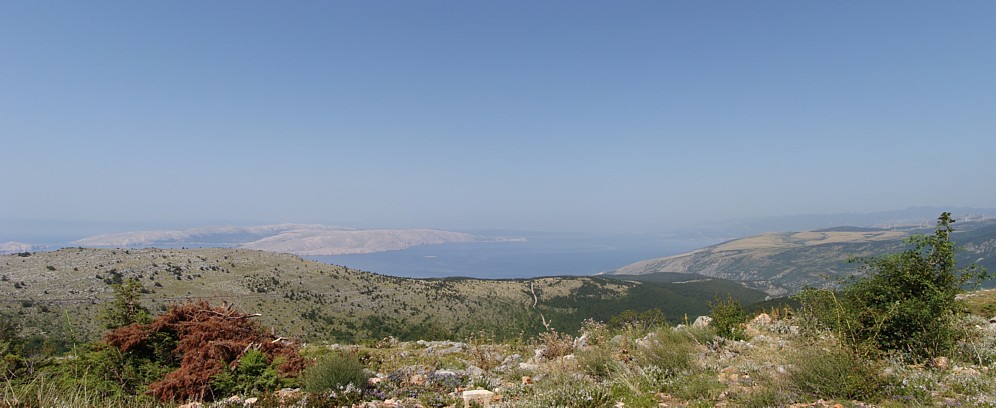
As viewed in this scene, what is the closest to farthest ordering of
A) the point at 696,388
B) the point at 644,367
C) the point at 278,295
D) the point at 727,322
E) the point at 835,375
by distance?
the point at 835,375 → the point at 696,388 → the point at 644,367 → the point at 727,322 → the point at 278,295

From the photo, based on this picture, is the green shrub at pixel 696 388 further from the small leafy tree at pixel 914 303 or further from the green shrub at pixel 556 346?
the green shrub at pixel 556 346

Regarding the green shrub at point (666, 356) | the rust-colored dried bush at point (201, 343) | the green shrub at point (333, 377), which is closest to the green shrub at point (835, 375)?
the green shrub at point (666, 356)

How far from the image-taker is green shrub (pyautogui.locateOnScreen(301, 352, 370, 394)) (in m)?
6.39

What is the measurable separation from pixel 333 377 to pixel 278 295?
194 feet

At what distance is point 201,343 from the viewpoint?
293 inches

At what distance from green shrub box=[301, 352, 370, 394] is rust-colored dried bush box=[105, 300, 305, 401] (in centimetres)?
77

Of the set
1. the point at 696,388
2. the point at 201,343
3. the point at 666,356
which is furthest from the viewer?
the point at 201,343

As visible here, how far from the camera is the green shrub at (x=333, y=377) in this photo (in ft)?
21.0

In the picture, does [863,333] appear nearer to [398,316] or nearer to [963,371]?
[963,371]

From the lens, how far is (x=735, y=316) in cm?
1075

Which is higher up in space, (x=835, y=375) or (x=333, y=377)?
(x=835, y=375)

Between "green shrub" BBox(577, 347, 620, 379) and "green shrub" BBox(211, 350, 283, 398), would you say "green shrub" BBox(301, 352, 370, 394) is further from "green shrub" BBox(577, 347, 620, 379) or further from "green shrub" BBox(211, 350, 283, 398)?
"green shrub" BBox(577, 347, 620, 379)

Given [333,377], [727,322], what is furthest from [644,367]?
[333,377]

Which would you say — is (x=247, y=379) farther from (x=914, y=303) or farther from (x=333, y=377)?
(x=914, y=303)
